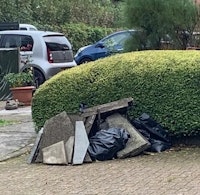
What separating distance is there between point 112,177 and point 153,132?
1817mm

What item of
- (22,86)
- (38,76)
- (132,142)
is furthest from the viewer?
(38,76)

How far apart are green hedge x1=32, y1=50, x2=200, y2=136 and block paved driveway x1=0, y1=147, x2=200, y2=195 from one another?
2.19ft

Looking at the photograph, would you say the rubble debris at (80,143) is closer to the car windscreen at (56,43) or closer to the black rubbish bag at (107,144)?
Answer: the black rubbish bag at (107,144)

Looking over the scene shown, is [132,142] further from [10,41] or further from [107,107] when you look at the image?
[10,41]

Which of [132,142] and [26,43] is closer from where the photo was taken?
[132,142]

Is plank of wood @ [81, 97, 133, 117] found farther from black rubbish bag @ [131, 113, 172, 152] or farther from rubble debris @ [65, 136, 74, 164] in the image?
rubble debris @ [65, 136, 74, 164]

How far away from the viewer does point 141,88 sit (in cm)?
1011

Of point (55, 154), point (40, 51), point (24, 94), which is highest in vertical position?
point (55, 154)

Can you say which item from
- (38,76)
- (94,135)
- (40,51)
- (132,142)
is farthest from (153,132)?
(40,51)

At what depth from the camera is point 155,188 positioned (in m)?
7.62

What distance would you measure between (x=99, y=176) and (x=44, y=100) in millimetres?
2678

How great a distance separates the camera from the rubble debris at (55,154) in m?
9.17

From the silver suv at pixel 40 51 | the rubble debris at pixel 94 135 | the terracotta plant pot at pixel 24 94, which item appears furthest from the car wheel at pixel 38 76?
the rubble debris at pixel 94 135

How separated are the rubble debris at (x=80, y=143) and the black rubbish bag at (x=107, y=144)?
0.10 metres
